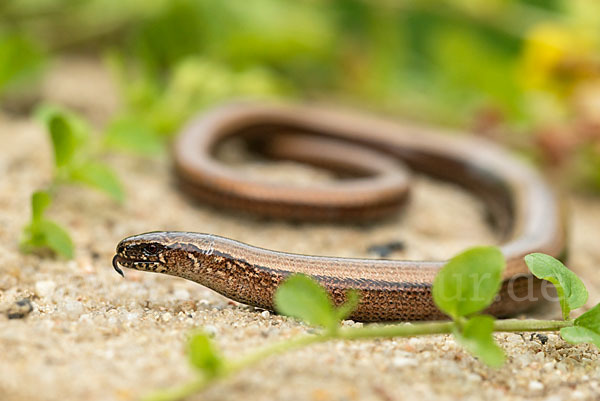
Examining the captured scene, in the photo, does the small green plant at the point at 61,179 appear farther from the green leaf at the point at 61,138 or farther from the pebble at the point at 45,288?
the pebble at the point at 45,288

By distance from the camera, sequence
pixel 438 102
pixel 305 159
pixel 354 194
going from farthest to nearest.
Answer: pixel 438 102, pixel 305 159, pixel 354 194

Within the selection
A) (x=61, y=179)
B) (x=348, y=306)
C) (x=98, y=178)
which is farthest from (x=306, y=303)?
(x=61, y=179)

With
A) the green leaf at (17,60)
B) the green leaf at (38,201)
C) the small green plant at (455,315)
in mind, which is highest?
the green leaf at (17,60)

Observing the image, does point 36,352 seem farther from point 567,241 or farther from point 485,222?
point 485,222

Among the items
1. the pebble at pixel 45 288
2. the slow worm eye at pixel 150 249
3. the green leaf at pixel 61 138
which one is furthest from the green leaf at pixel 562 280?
the green leaf at pixel 61 138

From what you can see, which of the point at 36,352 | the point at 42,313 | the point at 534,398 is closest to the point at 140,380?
the point at 36,352

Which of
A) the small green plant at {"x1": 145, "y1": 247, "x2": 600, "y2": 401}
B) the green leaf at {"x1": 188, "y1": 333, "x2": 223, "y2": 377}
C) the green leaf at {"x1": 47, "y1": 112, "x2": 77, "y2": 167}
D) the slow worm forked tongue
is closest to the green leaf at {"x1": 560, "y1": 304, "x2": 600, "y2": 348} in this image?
the small green plant at {"x1": 145, "y1": 247, "x2": 600, "y2": 401}
